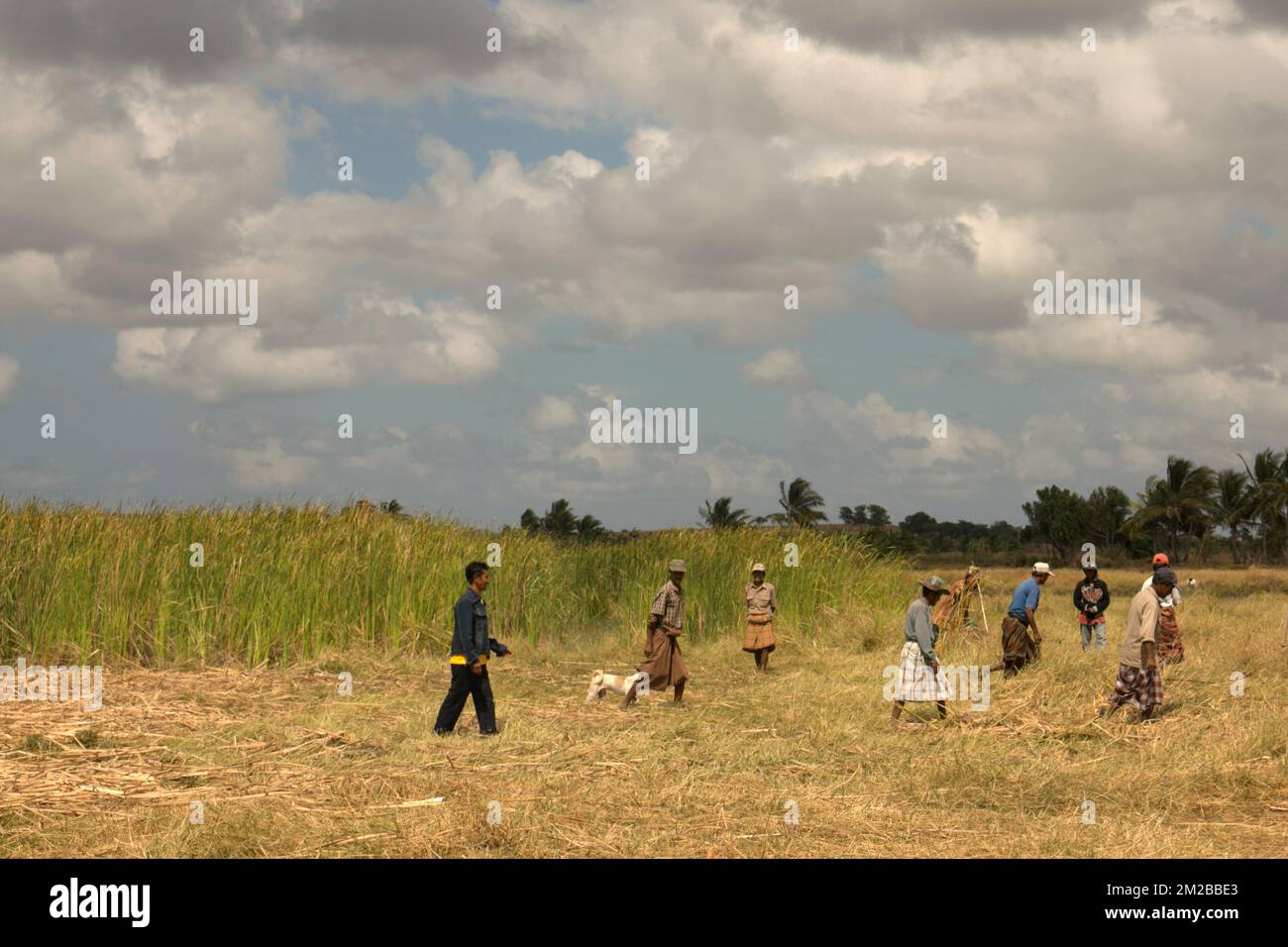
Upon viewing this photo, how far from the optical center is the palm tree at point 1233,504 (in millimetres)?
69688

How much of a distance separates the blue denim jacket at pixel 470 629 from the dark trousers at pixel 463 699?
0.55 ft

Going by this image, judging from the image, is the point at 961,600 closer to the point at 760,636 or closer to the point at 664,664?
the point at 760,636

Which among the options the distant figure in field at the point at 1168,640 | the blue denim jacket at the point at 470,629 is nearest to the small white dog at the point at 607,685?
the blue denim jacket at the point at 470,629

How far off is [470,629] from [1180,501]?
67952 millimetres

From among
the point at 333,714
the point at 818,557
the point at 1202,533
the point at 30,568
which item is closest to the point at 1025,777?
the point at 333,714

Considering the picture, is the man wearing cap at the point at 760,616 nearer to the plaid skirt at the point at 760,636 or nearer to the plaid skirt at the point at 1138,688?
the plaid skirt at the point at 760,636

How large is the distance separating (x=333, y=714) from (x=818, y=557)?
541 inches

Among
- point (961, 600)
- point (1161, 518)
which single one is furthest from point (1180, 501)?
point (961, 600)

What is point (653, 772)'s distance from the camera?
9977 millimetres

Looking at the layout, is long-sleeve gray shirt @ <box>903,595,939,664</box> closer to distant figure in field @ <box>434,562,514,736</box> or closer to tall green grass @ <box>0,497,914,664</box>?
distant figure in field @ <box>434,562,514,736</box>

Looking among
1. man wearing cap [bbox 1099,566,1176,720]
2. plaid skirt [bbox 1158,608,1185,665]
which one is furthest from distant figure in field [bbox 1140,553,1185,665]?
man wearing cap [bbox 1099,566,1176,720]

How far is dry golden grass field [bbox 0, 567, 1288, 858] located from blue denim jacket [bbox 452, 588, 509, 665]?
2.70 ft

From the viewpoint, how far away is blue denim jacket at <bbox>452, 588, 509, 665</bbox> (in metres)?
11.4

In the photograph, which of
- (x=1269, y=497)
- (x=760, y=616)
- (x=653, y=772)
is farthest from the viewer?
(x=1269, y=497)
